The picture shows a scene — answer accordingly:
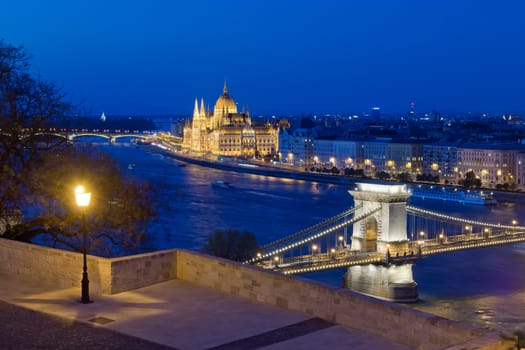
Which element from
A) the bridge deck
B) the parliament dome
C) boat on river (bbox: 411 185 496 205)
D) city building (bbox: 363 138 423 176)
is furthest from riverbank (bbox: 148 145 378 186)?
the bridge deck

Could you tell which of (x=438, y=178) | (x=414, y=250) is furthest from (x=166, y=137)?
(x=414, y=250)

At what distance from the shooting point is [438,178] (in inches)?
1350

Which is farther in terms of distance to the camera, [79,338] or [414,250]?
[414,250]

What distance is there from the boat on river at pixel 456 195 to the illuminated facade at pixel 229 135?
2520 centimetres

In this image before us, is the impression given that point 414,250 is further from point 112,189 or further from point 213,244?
point 112,189

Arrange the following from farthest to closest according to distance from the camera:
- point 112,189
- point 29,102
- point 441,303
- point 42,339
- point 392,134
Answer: point 392,134 → point 441,303 → point 112,189 → point 29,102 → point 42,339

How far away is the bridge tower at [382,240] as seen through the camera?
13633mm

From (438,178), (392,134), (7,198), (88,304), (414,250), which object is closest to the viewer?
(88,304)

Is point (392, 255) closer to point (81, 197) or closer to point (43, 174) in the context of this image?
point (43, 174)

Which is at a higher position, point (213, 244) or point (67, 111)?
point (67, 111)

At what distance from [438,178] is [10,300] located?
31830mm

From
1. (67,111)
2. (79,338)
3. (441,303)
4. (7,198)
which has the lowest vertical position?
(441,303)

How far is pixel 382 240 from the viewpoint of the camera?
1490 cm

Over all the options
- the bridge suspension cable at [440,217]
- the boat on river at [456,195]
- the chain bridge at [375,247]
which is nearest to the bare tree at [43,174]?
the chain bridge at [375,247]
